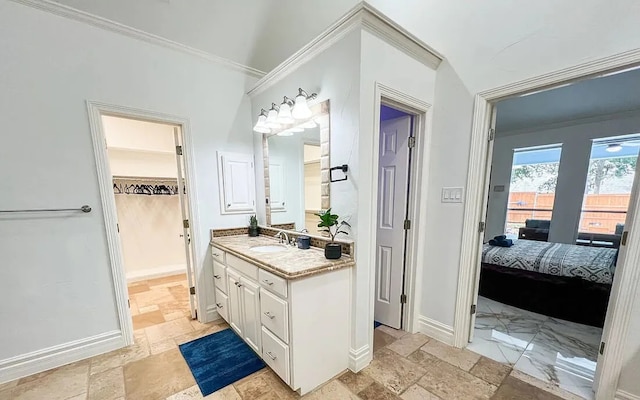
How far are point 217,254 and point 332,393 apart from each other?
167 centimetres

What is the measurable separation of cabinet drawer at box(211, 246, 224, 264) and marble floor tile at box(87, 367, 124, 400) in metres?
1.11

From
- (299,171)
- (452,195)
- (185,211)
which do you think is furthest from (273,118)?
(452,195)

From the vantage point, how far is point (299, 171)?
2.48 m

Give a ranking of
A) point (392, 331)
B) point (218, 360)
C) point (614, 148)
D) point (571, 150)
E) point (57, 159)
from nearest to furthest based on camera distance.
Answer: point (57, 159), point (218, 360), point (392, 331), point (614, 148), point (571, 150)

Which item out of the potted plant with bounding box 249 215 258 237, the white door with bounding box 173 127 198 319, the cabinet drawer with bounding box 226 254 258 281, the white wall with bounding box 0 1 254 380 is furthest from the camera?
the potted plant with bounding box 249 215 258 237

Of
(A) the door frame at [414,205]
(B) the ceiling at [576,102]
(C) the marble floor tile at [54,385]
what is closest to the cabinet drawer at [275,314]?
(A) the door frame at [414,205]

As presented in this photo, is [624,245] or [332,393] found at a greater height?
[624,245]

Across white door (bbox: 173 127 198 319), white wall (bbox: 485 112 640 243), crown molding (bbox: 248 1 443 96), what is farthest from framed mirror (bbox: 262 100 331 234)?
white wall (bbox: 485 112 640 243)

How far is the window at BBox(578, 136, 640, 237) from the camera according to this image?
12.6ft

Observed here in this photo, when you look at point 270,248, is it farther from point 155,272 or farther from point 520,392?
point 155,272

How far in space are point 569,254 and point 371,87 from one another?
3.23m

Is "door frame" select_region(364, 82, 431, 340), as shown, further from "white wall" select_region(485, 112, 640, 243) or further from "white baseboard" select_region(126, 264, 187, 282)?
"white wall" select_region(485, 112, 640, 243)

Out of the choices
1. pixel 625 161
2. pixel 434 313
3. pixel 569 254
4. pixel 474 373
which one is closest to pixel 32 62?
pixel 434 313

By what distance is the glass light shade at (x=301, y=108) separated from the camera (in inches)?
75.8
